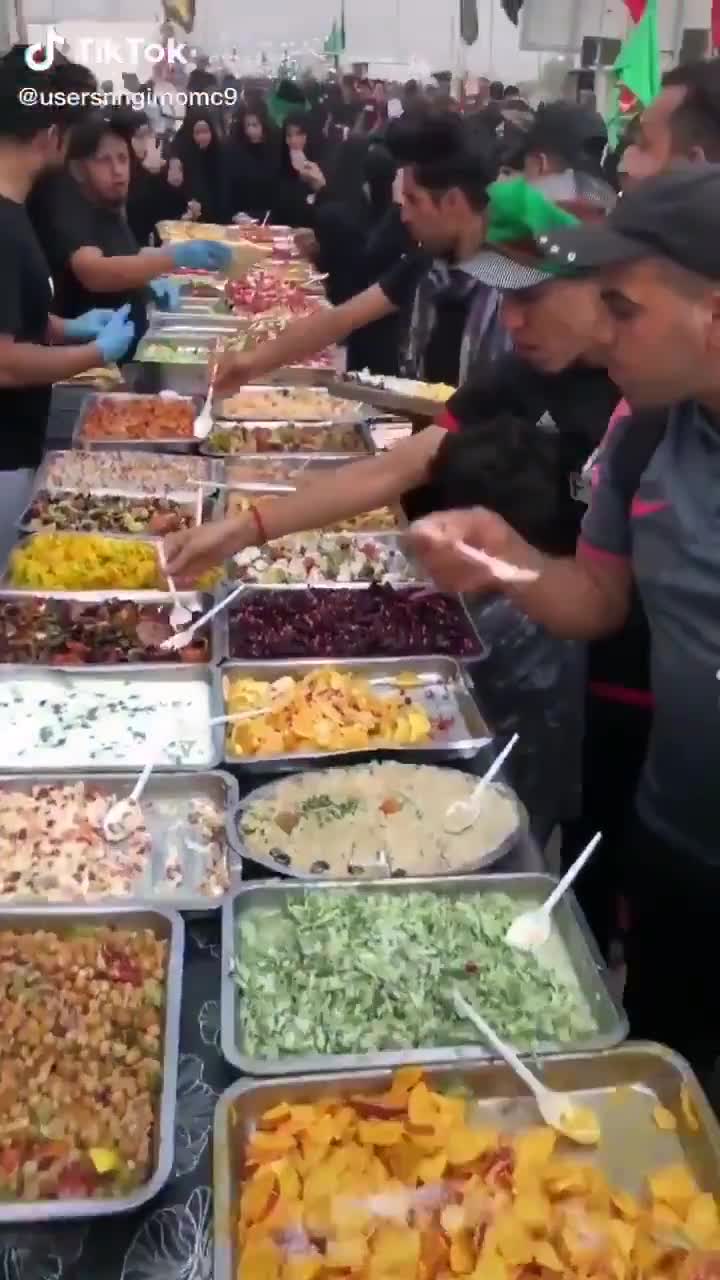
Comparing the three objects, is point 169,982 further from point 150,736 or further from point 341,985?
point 150,736

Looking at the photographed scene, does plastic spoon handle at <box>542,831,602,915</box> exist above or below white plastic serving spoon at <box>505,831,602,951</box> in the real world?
above

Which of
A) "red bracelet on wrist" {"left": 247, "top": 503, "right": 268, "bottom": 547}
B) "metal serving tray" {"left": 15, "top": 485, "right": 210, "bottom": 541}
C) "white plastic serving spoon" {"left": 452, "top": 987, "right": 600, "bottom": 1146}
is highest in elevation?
"red bracelet on wrist" {"left": 247, "top": 503, "right": 268, "bottom": 547}

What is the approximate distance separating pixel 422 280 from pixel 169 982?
8.33 feet

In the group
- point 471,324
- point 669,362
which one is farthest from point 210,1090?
point 471,324

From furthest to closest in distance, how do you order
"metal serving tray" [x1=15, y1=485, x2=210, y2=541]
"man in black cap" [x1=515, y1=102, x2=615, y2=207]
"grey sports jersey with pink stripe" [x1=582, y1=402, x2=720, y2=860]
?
"man in black cap" [x1=515, y1=102, x2=615, y2=207]
"metal serving tray" [x1=15, y1=485, x2=210, y2=541]
"grey sports jersey with pink stripe" [x1=582, y1=402, x2=720, y2=860]

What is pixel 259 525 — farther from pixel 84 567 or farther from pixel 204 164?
pixel 204 164

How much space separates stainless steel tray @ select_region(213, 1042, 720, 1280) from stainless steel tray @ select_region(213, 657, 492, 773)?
2.19ft

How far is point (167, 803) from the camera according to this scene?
179 cm

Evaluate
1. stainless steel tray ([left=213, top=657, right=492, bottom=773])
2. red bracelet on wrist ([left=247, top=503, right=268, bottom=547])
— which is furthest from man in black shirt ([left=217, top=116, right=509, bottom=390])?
stainless steel tray ([left=213, top=657, right=492, bottom=773])

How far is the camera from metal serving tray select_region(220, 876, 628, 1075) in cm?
127

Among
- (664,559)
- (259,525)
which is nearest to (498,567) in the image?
(664,559)

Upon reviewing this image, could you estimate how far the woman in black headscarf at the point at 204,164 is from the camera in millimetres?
8688

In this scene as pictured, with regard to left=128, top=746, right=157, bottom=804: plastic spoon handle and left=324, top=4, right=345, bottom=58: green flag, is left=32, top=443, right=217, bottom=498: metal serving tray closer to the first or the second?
left=128, top=746, right=157, bottom=804: plastic spoon handle

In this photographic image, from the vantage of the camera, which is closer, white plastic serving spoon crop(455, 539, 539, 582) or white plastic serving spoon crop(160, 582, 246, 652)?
white plastic serving spoon crop(455, 539, 539, 582)
